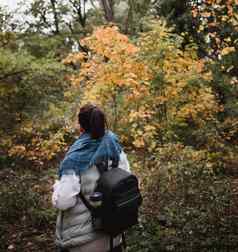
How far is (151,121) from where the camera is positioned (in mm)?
7742

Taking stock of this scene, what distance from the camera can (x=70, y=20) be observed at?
74.2 feet

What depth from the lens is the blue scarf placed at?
2703mm

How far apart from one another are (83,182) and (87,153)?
8.3 inches

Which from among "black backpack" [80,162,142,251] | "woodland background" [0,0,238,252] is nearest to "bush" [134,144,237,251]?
"woodland background" [0,0,238,252]

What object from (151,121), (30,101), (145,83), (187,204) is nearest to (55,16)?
(30,101)

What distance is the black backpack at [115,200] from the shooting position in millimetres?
2715

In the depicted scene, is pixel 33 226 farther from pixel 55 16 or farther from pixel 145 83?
pixel 55 16

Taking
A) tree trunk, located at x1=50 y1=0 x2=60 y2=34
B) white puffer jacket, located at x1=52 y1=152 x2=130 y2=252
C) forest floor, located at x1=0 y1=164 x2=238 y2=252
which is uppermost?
tree trunk, located at x1=50 y1=0 x2=60 y2=34

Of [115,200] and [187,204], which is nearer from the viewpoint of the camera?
[115,200]

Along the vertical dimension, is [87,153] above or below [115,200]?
above

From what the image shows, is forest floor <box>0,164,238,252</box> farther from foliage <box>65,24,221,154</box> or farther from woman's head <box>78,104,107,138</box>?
woman's head <box>78,104,107,138</box>

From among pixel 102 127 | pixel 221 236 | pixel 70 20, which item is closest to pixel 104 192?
pixel 102 127

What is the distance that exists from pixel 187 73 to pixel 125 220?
5010 millimetres

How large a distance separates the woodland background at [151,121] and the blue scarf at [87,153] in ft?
8.01
